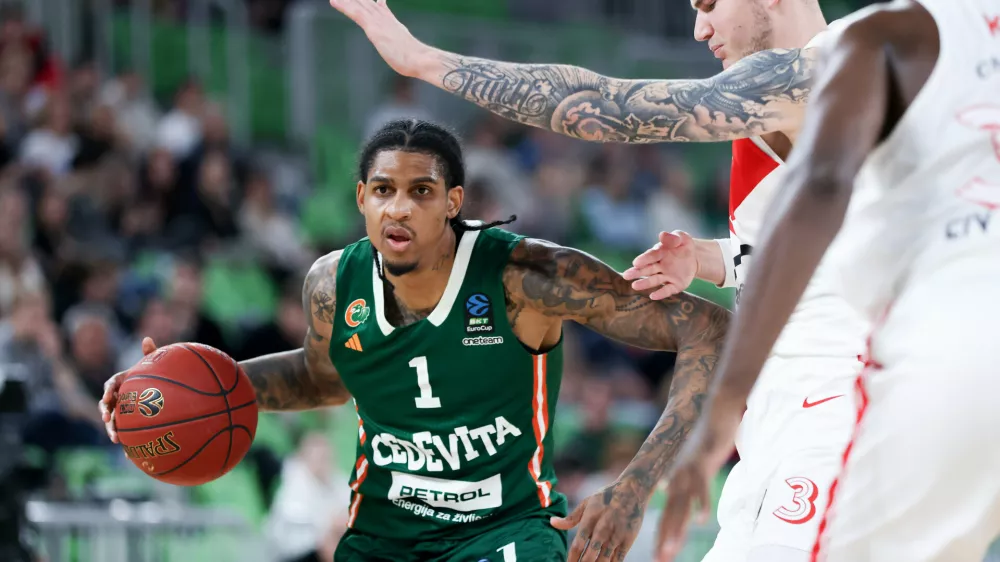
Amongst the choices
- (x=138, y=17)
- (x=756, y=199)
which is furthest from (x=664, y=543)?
(x=138, y=17)

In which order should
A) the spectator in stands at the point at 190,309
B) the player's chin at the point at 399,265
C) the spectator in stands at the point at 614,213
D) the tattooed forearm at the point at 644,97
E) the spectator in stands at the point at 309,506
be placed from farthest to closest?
the spectator in stands at the point at 614,213 → the spectator in stands at the point at 190,309 → the spectator in stands at the point at 309,506 → the player's chin at the point at 399,265 → the tattooed forearm at the point at 644,97

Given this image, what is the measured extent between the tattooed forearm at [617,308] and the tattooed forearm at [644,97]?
2.21 feet

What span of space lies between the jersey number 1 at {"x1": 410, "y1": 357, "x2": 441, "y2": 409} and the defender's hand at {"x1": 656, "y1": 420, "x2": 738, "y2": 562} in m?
2.25

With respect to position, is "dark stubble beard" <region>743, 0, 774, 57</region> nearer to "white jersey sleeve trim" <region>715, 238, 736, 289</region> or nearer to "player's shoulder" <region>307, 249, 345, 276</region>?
"white jersey sleeve trim" <region>715, 238, 736, 289</region>

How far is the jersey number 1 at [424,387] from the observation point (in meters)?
4.52

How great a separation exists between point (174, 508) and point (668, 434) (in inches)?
178

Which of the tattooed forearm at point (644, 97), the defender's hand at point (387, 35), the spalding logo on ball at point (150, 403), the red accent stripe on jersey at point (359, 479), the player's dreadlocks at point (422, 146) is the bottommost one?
the red accent stripe on jersey at point (359, 479)

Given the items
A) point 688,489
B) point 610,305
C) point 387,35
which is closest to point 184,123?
point 610,305

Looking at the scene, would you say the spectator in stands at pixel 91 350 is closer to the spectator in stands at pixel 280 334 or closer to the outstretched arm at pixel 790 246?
Result: the spectator in stands at pixel 280 334

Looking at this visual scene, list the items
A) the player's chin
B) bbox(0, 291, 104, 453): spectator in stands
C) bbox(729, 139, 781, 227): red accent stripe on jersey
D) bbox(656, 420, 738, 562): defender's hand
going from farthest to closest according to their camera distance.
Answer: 1. bbox(0, 291, 104, 453): spectator in stands
2. the player's chin
3. bbox(729, 139, 781, 227): red accent stripe on jersey
4. bbox(656, 420, 738, 562): defender's hand

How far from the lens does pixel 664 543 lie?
2273 millimetres

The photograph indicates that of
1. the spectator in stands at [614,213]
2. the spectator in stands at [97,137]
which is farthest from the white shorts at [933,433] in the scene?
the spectator in stands at [614,213]

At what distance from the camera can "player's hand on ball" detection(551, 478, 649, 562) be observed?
3.72m

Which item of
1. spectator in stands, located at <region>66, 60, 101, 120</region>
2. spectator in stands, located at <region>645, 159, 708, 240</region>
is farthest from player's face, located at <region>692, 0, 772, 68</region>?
spectator in stands, located at <region>645, 159, 708, 240</region>
